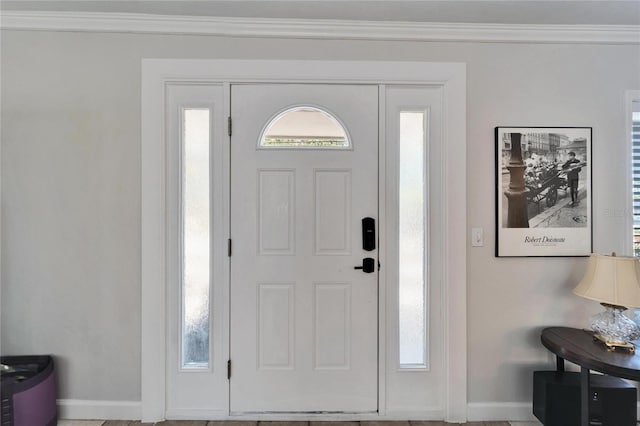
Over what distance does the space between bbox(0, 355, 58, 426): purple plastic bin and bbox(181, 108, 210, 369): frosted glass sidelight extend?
0.71m

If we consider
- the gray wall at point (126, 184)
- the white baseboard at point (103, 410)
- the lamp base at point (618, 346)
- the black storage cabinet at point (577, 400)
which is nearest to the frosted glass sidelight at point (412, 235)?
the gray wall at point (126, 184)

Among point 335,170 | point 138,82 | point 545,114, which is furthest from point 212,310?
point 545,114

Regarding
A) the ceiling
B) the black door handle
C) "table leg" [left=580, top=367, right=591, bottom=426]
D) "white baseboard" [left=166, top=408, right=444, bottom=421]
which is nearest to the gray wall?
the ceiling

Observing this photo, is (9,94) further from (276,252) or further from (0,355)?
(276,252)

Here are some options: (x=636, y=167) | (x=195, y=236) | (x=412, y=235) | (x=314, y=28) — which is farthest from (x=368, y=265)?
(x=636, y=167)

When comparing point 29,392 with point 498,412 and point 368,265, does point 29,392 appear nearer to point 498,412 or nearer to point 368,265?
point 368,265

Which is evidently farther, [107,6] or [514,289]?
[514,289]

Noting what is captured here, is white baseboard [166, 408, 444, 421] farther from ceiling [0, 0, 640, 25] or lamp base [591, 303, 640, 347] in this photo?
ceiling [0, 0, 640, 25]

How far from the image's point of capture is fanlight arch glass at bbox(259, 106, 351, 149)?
1974 millimetres

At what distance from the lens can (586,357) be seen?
5.16ft

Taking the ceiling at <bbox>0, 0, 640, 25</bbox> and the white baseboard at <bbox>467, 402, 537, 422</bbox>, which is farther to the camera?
the white baseboard at <bbox>467, 402, 537, 422</bbox>

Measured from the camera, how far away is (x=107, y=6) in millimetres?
1812

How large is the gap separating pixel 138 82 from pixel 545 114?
8.09 ft

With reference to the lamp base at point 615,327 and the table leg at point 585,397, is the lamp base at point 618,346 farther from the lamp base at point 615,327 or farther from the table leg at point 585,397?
the table leg at point 585,397
